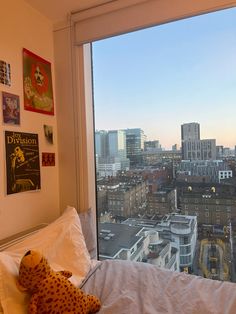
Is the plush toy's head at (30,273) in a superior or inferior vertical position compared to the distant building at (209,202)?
inferior

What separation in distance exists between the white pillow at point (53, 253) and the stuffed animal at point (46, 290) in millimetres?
49

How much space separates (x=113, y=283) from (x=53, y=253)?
1.12ft

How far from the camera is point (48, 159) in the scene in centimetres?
195

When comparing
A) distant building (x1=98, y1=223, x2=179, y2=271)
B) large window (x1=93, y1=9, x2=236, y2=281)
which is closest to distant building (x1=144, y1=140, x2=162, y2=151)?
large window (x1=93, y1=9, x2=236, y2=281)

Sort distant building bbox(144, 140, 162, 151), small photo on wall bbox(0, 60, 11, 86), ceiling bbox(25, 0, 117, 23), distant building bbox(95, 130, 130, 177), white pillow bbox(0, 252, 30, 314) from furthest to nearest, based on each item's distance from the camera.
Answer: distant building bbox(95, 130, 130, 177), distant building bbox(144, 140, 162, 151), ceiling bbox(25, 0, 117, 23), small photo on wall bbox(0, 60, 11, 86), white pillow bbox(0, 252, 30, 314)

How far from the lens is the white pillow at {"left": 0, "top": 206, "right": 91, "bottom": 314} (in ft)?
3.41

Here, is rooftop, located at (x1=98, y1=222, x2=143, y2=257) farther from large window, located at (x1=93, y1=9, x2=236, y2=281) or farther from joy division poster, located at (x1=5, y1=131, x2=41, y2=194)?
joy division poster, located at (x1=5, y1=131, x2=41, y2=194)

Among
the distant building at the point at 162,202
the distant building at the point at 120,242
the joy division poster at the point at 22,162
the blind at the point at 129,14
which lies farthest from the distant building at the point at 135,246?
the blind at the point at 129,14

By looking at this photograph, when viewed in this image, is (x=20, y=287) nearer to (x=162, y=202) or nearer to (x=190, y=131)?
(x=162, y=202)

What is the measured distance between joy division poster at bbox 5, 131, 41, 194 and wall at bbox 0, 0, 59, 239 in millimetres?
33

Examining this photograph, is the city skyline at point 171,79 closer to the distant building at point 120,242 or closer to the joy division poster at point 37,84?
the joy division poster at point 37,84

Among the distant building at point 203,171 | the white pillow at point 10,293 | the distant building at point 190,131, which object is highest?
the distant building at point 190,131

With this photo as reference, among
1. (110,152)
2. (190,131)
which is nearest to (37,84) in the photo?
(110,152)

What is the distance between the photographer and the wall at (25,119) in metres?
1.59
